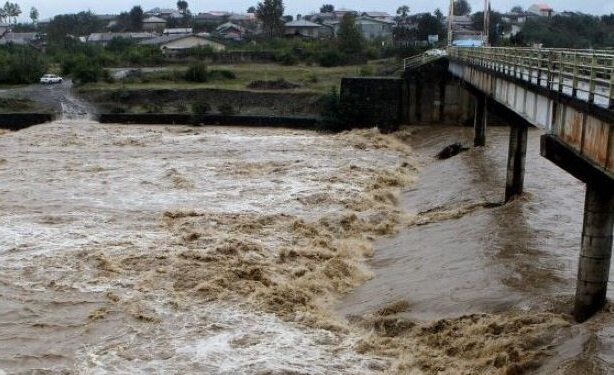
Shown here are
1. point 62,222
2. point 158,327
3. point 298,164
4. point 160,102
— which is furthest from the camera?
point 160,102

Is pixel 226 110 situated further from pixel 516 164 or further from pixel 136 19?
pixel 136 19

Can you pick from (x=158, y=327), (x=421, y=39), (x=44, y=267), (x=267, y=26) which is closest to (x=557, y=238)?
(x=158, y=327)

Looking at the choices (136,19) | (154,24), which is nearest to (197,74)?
(154,24)

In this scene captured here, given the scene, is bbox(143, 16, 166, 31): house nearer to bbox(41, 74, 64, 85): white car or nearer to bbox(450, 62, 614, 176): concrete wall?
bbox(41, 74, 64, 85): white car

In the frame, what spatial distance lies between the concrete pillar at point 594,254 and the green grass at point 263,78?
146 feet

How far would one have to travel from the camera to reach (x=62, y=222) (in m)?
23.2

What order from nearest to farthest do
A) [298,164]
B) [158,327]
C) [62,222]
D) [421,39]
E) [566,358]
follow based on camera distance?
[566,358], [158,327], [62,222], [298,164], [421,39]

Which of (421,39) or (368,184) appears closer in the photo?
(368,184)

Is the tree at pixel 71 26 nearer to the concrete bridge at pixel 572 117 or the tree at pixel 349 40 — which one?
A: the tree at pixel 349 40

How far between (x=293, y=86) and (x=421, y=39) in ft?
156

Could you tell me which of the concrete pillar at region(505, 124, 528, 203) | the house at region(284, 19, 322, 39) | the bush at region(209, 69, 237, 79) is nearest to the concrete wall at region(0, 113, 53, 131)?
the bush at region(209, 69, 237, 79)

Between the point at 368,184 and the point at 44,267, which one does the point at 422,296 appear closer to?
the point at 44,267

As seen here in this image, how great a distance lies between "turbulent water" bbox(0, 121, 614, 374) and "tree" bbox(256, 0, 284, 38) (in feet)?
278

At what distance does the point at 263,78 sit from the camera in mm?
65375
